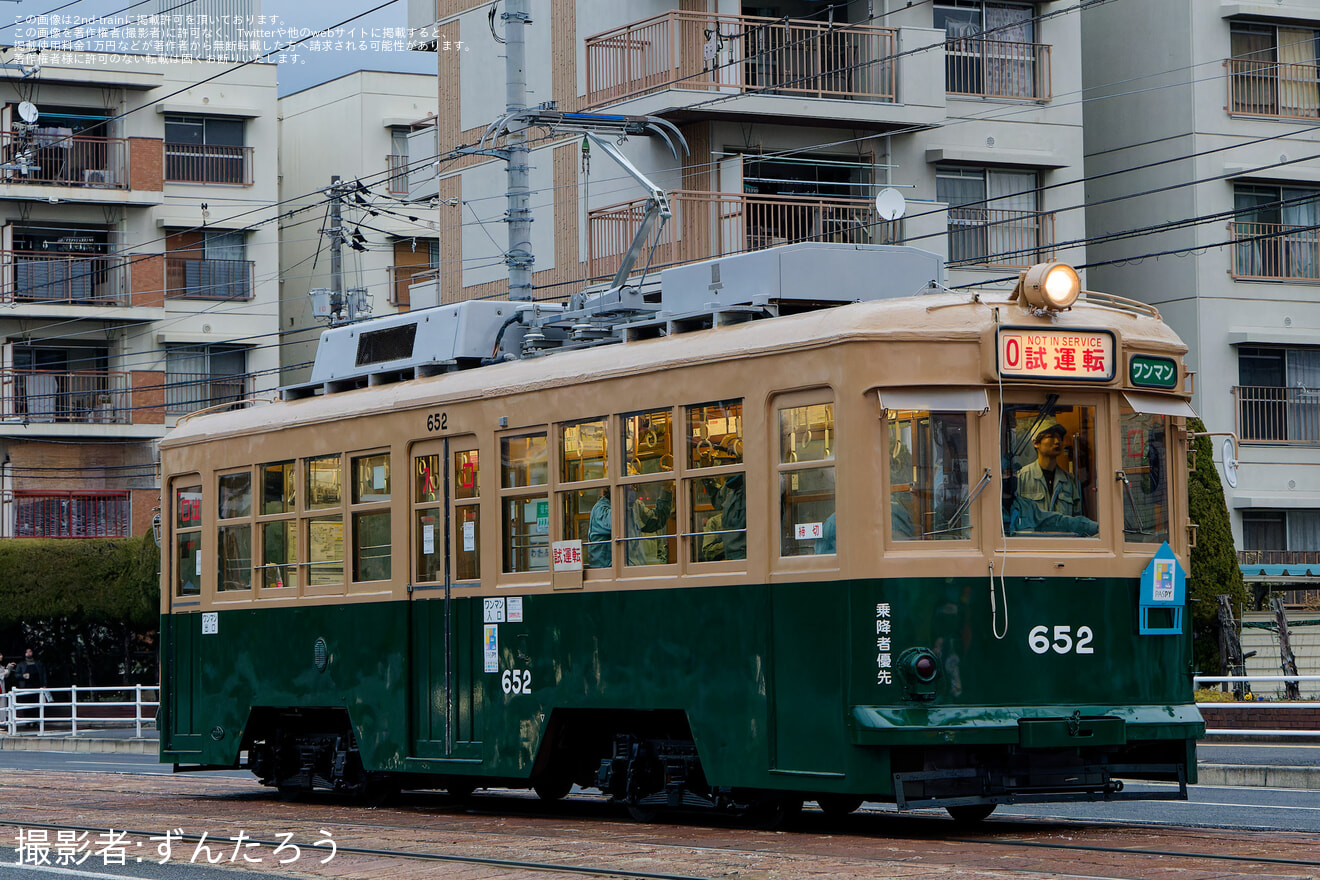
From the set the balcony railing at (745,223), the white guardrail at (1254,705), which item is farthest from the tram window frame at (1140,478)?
the balcony railing at (745,223)

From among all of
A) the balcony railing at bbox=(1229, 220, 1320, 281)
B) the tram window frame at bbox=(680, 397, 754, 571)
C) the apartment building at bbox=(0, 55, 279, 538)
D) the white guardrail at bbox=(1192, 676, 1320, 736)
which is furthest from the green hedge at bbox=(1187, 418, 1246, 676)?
the apartment building at bbox=(0, 55, 279, 538)

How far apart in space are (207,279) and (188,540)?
98.3 feet

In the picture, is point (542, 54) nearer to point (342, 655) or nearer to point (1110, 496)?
point (342, 655)

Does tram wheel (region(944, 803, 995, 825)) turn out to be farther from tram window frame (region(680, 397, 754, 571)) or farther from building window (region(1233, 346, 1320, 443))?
building window (region(1233, 346, 1320, 443))

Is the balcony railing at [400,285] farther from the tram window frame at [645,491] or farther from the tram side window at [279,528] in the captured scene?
the tram window frame at [645,491]

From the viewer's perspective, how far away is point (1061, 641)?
444 inches

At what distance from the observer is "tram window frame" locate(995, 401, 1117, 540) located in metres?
11.3

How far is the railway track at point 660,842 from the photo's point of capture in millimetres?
9555

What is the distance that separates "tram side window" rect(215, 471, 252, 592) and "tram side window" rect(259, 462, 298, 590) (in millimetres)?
245

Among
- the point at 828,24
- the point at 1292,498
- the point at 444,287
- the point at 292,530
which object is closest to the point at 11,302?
the point at 444,287

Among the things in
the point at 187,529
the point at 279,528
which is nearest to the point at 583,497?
the point at 279,528

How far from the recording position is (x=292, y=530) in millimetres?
15516

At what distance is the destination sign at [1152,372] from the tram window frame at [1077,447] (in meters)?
0.26

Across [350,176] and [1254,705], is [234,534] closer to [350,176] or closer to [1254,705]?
[1254,705]
